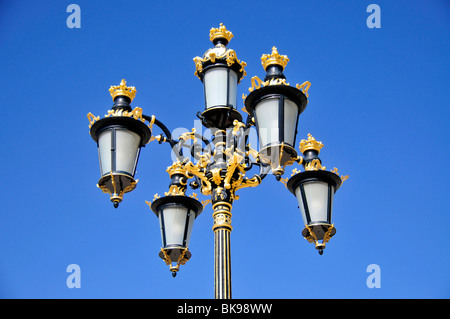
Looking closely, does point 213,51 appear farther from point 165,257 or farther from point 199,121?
point 165,257

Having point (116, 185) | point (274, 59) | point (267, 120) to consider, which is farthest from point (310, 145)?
point (116, 185)

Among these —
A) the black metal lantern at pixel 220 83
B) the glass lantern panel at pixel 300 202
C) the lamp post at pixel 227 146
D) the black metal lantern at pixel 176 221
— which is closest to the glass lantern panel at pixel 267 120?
the lamp post at pixel 227 146

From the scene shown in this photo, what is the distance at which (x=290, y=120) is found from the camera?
8.39 meters

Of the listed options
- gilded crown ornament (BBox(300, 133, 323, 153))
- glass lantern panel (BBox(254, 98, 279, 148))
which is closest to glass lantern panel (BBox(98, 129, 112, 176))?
glass lantern panel (BBox(254, 98, 279, 148))

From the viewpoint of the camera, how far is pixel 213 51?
9406 mm

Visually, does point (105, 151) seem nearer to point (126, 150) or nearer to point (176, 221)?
point (126, 150)

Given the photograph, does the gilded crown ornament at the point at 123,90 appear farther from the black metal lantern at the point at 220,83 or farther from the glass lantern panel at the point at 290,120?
the glass lantern panel at the point at 290,120

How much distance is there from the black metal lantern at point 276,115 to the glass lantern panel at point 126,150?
136 cm

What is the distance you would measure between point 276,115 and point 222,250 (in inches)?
62.8

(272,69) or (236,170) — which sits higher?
(272,69)
